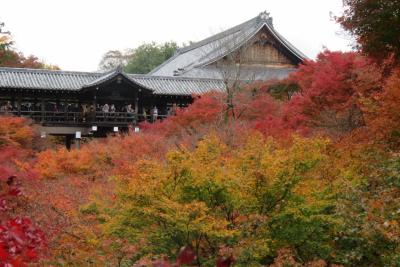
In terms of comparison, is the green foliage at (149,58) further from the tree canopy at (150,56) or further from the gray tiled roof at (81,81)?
the gray tiled roof at (81,81)

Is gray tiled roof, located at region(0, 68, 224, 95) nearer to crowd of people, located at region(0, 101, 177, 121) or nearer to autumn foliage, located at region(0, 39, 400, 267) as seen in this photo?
crowd of people, located at region(0, 101, 177, 121)

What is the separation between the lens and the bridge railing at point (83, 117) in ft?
94.7

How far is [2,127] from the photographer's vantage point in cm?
2123

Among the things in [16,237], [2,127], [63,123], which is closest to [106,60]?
Result: [63,123]

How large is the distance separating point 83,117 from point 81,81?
238cm

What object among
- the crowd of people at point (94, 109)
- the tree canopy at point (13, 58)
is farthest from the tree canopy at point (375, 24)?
the tree canopy at point (13, 58)

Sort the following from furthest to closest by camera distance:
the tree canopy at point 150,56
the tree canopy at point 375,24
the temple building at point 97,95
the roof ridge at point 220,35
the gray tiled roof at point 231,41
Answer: the tree canopy at point 150,56 < the roof ridge at point 220,35 < the gray tiled roof at point 231,41 < the temple building at point 97,95 < the tree canopy at point 375,24

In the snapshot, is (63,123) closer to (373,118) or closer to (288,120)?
(288,120)

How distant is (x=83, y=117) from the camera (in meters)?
30.2

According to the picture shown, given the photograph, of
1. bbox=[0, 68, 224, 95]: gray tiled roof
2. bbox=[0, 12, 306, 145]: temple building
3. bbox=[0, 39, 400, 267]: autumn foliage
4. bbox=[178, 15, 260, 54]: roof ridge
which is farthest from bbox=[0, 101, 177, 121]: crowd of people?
bbox=[0, 39, 400, 267]: autumn foliage

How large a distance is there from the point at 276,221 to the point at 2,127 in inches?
579

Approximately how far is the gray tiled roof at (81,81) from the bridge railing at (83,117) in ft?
4.50

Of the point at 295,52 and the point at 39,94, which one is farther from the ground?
the point at 295,52

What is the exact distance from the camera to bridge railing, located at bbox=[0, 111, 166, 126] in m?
28.9
